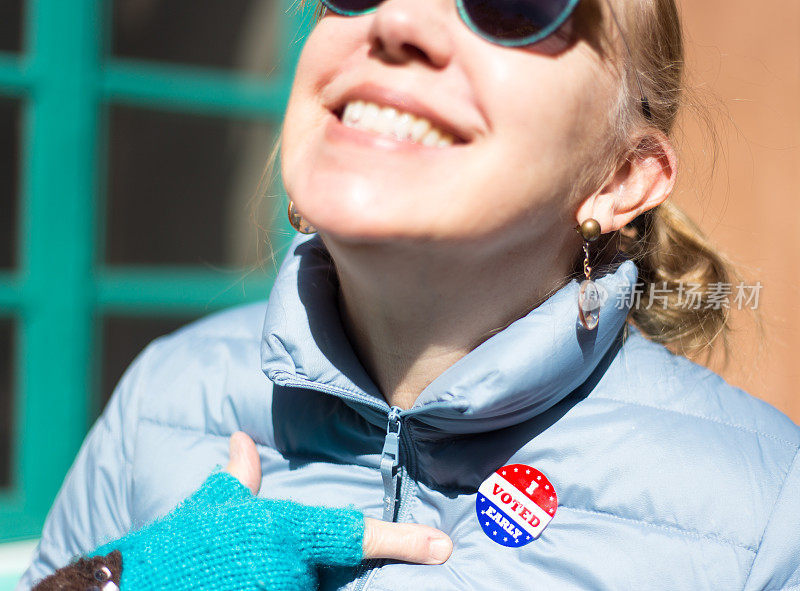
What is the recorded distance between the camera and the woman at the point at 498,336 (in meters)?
1.08

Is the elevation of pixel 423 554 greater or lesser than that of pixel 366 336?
lesser

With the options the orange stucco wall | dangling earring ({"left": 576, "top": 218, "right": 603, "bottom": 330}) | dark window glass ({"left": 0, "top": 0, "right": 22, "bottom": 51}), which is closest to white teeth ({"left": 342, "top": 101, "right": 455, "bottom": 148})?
dangling earring ({"left": 576, "top": 218, "right": 603, "bottom": 330})

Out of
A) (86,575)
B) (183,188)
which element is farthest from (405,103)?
(183,188)

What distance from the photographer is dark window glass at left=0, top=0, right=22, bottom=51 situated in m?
2.48

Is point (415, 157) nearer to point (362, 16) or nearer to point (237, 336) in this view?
point (362, 16)

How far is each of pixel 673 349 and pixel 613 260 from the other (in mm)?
241

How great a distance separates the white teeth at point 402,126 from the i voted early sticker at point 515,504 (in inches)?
19.8

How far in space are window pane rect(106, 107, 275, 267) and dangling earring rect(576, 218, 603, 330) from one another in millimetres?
1909

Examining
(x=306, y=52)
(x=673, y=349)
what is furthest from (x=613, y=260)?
(x=306, y=52)

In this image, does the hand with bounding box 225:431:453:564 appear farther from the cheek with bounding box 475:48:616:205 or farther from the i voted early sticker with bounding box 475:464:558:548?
the cheek with bounding box 475:48:616:205

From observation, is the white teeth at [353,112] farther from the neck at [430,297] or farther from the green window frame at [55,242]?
the green window frame at [55,242]

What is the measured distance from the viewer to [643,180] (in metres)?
1.30

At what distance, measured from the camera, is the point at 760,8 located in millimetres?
2424

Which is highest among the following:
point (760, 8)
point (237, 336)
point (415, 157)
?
point (760, 8)
